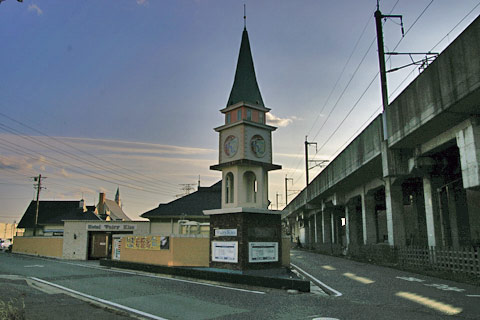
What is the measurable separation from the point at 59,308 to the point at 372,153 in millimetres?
18525

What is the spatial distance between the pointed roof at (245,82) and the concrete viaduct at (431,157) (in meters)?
6.43

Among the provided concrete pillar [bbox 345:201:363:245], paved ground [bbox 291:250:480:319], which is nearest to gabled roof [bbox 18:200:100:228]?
concrete pillar [bbox 345:201:363:245]

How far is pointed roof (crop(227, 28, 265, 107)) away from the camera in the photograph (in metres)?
20.8

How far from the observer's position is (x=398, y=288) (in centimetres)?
1393

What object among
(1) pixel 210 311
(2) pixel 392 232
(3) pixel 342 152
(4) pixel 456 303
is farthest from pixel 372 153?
(1) pixel 210 311

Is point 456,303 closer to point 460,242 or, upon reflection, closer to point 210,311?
point 210,311

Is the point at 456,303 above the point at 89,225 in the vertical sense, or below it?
below

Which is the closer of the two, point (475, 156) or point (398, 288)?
point (398, 288)

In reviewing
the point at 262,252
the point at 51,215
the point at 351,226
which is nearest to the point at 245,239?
the point at 262,252

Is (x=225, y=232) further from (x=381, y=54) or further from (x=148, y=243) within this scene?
(x=381, y=54)

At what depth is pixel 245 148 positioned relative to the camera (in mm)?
19578

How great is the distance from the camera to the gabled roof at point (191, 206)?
131 feet

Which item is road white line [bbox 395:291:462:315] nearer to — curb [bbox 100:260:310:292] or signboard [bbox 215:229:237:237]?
curb [bbox 100:260:310:292]

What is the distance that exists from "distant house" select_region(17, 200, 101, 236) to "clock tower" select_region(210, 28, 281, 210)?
43.7 meters
